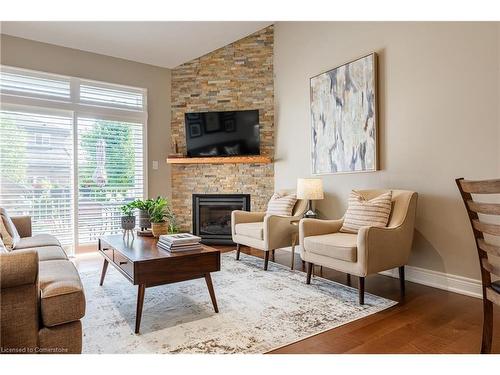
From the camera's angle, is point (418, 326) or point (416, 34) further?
point (416, 34)

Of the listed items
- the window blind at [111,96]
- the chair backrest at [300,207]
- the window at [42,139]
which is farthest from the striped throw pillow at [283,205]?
the window at [42,139]

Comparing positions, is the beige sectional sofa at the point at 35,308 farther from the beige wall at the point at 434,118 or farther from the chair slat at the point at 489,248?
the beige wall at the point at 434,118

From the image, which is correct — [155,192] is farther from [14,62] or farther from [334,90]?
[334,90]

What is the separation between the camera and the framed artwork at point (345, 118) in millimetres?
3486

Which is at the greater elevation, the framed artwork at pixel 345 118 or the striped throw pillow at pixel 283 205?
the framed artwork at pixel 345 118

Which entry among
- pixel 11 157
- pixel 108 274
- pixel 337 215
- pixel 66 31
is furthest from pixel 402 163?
pixel 11 157

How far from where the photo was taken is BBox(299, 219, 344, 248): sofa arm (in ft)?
10.1

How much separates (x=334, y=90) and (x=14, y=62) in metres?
4.14

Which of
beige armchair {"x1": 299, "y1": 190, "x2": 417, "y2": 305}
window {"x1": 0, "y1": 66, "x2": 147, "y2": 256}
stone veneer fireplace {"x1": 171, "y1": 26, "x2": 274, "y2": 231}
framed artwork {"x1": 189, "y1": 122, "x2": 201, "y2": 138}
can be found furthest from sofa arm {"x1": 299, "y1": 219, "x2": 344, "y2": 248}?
window {"x1": 0, "y1": 66, "x2": 147, "y2": 256}

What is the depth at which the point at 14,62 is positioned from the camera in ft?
14.0

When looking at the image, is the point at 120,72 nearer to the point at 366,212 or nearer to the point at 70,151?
the point at 70,151

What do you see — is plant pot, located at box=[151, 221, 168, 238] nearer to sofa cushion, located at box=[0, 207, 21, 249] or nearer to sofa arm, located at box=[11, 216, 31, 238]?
sofa cushion, located at box=[0, 207, 21, 249]

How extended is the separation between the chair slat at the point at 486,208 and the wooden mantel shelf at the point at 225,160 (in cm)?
334
